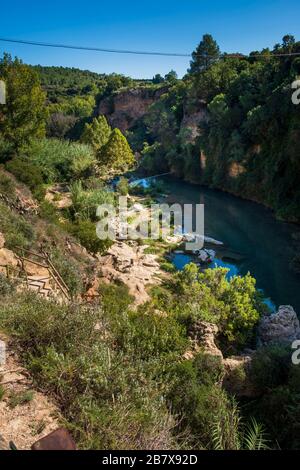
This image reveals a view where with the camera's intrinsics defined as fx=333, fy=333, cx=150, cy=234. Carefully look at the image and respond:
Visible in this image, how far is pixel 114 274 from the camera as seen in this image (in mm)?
13586

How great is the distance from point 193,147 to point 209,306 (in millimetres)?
35816

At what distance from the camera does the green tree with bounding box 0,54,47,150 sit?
22219 mm

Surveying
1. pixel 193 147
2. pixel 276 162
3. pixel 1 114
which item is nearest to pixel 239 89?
pixel 193 147

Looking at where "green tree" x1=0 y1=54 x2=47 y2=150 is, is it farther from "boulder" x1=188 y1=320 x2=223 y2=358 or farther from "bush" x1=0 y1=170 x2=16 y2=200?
"boulder" x1=188 y1=320 x2=223 y2=358

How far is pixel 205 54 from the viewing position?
175ft

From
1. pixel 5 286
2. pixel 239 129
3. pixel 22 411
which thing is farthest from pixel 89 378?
pixel 239 129

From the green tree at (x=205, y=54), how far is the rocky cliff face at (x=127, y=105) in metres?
18.2

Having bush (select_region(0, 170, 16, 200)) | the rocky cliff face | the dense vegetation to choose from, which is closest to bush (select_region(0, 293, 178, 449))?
bush (select_region(0, 170, 16, 200))

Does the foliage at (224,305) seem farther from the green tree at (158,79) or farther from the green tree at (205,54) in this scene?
the green tree at (158,79)

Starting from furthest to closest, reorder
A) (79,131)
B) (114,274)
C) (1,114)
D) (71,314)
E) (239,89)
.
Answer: (79,131), (239,89), (1,114), (114,274), (71,314)

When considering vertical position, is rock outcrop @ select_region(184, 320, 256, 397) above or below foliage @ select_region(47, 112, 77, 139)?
below

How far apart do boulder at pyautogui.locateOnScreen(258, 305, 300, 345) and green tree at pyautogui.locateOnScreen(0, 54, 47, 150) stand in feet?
65.8

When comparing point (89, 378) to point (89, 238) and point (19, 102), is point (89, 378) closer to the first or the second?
point (89, 238)
